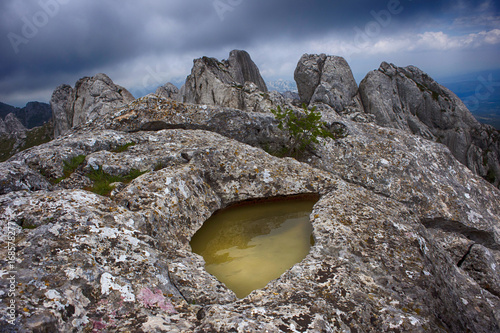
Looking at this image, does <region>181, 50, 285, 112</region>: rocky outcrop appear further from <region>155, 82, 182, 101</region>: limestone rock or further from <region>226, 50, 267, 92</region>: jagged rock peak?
<region>155, 82, 182, 101</region>: limestone rock

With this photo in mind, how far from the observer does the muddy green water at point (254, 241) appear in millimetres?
7211

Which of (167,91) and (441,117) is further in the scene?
(167,91)

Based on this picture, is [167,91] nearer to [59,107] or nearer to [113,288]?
[59,107]

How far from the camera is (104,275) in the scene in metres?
5.30

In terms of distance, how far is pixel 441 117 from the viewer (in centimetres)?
4762

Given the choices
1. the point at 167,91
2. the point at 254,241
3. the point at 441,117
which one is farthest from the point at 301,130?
the point at 167,91

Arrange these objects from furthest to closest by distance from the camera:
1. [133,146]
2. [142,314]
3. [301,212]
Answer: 1. [133,146]
2. [301,212]
3. [142,314]

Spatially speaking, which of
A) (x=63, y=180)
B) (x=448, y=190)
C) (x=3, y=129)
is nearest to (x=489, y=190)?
(x=448, y=190)

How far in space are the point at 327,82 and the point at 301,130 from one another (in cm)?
3392

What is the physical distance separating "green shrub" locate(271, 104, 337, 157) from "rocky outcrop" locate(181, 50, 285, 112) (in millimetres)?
15707

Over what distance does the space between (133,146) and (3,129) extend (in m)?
249

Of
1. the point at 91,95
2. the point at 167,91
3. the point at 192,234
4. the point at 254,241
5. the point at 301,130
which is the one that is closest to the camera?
the point at 192,234

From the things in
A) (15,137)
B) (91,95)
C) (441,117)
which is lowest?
(441,117)

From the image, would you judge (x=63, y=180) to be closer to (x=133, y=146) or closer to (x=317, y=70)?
(x=133, y=146)
